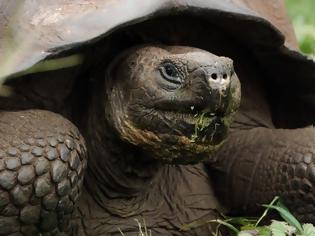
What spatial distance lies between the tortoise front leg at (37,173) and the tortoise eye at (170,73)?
327mm

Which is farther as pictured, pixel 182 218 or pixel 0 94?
pixel 182 218

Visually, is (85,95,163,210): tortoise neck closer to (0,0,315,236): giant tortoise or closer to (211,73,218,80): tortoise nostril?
(0,0,315,236): giant tortoise

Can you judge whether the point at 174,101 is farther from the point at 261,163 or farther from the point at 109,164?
the point at 261,163

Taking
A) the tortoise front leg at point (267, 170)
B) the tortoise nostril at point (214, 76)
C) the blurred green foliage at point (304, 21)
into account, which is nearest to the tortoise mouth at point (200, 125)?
the tortoise nostril at point (214, 76)

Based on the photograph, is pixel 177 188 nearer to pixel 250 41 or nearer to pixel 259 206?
pixel 259 206

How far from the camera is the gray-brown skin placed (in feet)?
8.73

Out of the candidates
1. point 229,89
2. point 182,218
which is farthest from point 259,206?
point 229,89

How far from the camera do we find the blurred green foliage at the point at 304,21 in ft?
16.6

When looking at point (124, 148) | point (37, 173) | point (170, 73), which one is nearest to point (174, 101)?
point (170, 73)

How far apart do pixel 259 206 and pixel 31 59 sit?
1.14 metres

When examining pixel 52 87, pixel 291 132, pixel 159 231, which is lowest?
pixel 159 231

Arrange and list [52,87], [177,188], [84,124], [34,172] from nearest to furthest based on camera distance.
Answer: [34,172] < [52,87] < [84,124] < [177,188]

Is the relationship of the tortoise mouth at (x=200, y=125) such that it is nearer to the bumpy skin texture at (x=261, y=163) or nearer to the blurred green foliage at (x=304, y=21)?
the bumpy skin texture at (x=261, y=163)

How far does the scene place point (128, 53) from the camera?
3.04m
